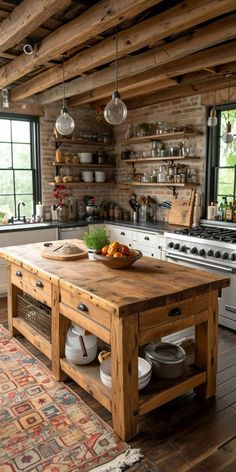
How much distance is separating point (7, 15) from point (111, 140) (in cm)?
340

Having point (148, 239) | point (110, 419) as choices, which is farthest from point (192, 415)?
point (148, 239)

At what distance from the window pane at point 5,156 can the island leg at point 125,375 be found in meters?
3.98

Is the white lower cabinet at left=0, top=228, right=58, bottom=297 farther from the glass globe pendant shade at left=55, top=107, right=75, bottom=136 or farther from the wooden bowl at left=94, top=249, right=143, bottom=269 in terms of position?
the wooden bowl at left=94, top=249, right=143, bottom=269

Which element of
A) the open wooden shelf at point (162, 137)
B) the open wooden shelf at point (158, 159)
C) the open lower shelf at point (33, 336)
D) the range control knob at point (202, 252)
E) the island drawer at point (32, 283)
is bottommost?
the open lower shelf at point (33, 336)

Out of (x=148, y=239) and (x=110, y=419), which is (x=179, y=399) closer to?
(x=110, y=419)

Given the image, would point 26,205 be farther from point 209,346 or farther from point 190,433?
point 190,433

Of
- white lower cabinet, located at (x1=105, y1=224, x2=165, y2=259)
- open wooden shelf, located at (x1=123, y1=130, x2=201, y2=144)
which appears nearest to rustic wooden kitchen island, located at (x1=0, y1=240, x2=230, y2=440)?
white lower cabinet, located at (x1=105, y1=224, x2=165, y2=259)

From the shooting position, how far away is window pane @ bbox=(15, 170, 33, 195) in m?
5.58

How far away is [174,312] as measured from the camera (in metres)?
2.30

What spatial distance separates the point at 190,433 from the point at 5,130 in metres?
4.69

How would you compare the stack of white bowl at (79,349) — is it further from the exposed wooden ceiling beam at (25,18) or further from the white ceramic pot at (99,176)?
the white ceramic pot at (99,176)

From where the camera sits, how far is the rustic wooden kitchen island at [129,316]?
2.13 meters

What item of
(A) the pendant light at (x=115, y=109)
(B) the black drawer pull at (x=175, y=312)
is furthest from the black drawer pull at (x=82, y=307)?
(A) the pendant light at (x=115, y=109)

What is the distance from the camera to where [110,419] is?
240 centimetres
